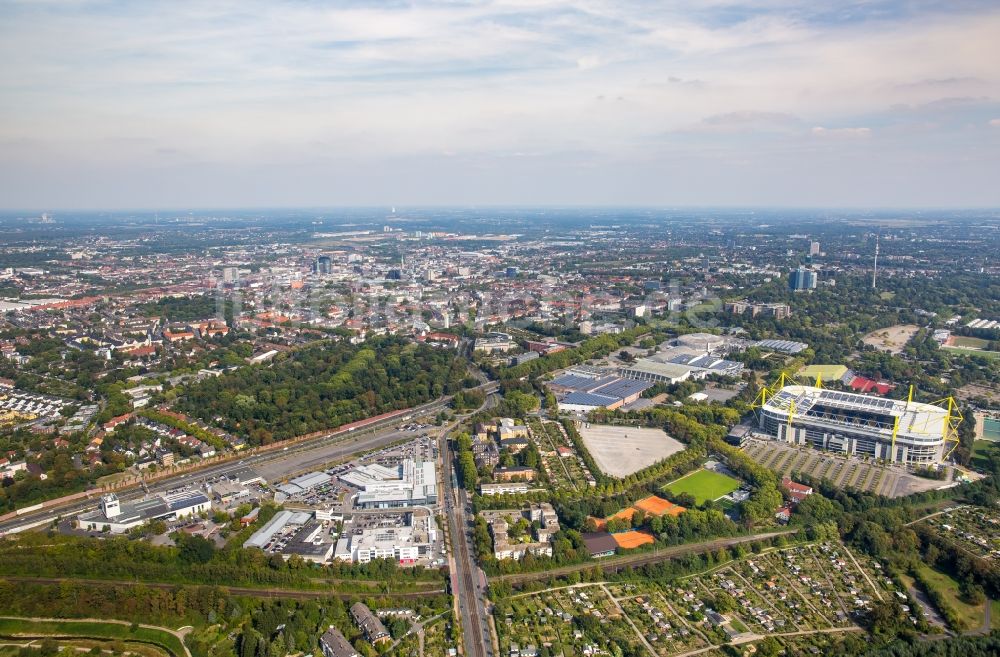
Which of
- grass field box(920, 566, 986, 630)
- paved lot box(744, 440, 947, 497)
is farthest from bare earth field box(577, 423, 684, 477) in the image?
grass field box(920, 566, 986, 630)

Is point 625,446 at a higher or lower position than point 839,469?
higher

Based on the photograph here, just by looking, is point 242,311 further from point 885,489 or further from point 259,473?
point 885,489

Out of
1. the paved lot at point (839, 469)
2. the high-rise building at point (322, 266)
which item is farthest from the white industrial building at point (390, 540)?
the high-rise building at point (322, 266)

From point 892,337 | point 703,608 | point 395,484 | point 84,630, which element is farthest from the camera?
point 892,337

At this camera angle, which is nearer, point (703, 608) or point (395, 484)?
point (703, 608)

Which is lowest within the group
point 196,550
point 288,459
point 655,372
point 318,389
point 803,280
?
point 288,459

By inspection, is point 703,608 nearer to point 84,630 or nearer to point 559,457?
point 559,457

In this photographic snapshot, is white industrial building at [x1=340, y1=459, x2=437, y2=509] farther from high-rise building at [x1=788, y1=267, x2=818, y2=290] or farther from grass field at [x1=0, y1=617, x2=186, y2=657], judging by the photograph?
high-rise building at [x1=788, y1=267, x2=818, y2=290]

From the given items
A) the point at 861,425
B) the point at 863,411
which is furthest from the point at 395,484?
the point at 863,411
